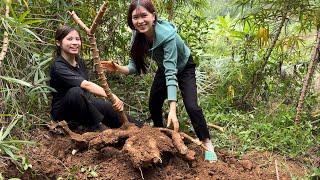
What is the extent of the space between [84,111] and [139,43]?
2.24 feet

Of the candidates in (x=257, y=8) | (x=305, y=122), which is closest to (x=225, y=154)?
(x=305, y=122)

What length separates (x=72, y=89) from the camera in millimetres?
3203

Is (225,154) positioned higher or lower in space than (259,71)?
lower

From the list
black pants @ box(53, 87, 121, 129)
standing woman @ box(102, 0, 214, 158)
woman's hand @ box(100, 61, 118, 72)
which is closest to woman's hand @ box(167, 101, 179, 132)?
standing woman @ box(102, 0, 214, 158)

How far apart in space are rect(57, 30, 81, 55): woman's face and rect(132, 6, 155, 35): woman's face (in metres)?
0.55

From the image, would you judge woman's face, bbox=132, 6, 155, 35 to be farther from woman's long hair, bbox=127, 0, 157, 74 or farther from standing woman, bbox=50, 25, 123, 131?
standing woman, bbox=50, 25, 123, 131

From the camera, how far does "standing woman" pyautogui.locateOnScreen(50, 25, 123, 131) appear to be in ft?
10.5

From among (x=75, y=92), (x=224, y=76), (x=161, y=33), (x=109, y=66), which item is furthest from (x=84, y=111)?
(x=224, y=76)

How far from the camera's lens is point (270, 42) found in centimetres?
451

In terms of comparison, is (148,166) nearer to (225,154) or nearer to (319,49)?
(225,154)

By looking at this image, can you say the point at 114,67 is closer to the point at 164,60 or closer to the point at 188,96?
the point at 164,60

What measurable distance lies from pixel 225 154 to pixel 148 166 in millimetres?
822

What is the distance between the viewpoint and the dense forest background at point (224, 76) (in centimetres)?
321

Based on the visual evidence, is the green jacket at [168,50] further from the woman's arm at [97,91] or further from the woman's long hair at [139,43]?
the woman's arm at [97,91]
